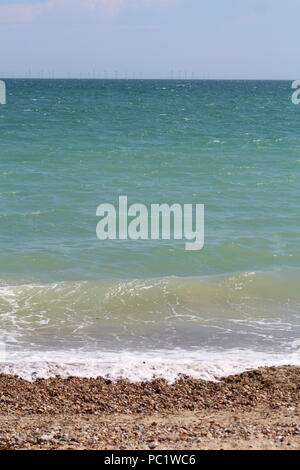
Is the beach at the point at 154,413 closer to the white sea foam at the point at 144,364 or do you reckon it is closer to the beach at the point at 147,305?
the beach at the point at 147,305

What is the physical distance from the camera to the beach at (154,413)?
303 inches

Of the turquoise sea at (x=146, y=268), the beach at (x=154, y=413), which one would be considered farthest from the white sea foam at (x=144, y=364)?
the beach at (x=154, y=413)

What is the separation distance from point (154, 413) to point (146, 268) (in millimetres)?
7421

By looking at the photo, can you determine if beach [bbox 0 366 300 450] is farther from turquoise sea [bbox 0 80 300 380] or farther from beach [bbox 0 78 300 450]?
turquoise sea [bbox 0 80 300 380]

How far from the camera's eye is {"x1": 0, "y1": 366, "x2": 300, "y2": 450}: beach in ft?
25.2

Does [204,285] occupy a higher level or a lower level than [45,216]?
lower

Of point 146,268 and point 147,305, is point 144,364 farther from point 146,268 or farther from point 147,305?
point 146,268

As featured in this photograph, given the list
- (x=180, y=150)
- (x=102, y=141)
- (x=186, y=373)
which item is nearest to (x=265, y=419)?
(x=186, y=373)

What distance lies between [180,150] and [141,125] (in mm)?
12278

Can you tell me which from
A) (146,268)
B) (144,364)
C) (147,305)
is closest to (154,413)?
(144,364)

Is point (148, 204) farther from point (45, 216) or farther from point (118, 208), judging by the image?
point (45, 216)

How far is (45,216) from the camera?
67.4 feet

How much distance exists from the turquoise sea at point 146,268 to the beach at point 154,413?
0.51 m

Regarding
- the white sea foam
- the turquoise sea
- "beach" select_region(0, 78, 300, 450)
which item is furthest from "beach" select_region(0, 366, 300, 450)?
the turquoise sea
